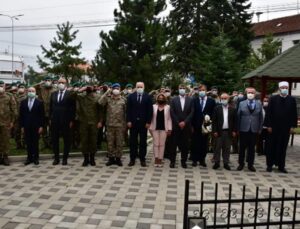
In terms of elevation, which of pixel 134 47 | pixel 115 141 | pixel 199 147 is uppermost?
pixel 134 47

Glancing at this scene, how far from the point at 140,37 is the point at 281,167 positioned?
12.4 m

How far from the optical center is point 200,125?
995 centimetres

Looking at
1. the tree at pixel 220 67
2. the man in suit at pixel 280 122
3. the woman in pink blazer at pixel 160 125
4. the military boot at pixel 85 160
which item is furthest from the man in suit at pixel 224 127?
the tree at pixel 220 67

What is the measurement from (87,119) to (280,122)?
445 centimetres

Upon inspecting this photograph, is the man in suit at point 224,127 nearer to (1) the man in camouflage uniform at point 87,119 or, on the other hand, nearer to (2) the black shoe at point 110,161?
(2) the black shoe at point 110,161

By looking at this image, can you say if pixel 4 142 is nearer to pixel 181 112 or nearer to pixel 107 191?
pixel 107 191

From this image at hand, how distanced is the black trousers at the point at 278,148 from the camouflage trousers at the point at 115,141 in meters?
3.50

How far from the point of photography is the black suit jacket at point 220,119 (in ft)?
31.5

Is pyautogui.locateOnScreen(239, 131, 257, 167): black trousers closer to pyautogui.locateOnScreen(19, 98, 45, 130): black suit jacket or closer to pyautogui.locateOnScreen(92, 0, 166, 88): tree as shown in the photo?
pyautogui.locateOnScreen(19, 98, 45, 130): black suit jacket

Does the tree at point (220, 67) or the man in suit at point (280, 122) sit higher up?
the tree at point (220, 67)

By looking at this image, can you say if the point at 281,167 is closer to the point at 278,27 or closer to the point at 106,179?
the point at 106,179

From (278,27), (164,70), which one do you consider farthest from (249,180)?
(278,27)

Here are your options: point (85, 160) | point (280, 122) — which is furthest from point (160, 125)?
point (280, 122)

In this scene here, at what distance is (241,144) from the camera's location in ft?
31.7
